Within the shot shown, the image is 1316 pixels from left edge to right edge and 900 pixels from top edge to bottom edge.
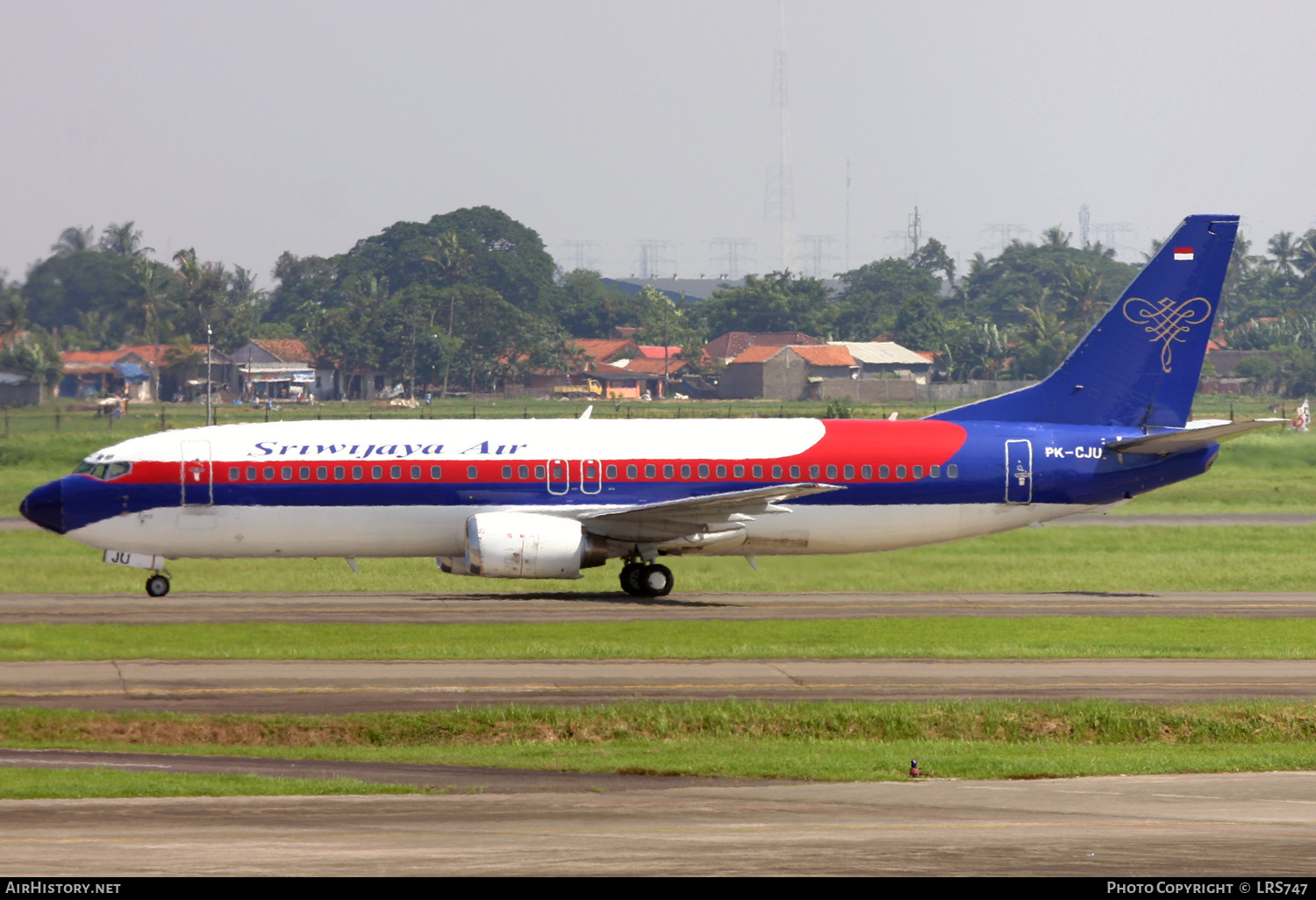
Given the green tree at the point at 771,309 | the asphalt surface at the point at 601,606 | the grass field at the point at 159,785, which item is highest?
the green tree at the point at 771,309

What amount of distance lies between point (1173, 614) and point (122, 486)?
2591cm

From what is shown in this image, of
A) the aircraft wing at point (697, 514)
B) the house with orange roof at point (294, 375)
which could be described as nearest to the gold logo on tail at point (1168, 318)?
the aircraft wing at point (697, 514)

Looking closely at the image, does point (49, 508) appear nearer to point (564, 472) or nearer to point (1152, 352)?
point (564, 472)

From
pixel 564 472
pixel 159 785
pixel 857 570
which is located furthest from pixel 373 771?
pixel 857 570

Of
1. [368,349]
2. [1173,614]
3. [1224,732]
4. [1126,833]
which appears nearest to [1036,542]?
[1173,614]

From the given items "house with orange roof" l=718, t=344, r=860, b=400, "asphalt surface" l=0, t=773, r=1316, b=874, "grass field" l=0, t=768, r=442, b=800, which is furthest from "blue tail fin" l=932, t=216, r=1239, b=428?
"house with orange roof" l=718, t=344, r=860, b=400

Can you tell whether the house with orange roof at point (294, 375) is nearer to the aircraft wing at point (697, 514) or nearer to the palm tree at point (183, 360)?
the palm tree at point (183, 360)

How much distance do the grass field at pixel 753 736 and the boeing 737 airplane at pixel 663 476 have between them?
13176 mm

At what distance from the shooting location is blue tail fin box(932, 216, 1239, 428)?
4288 cm

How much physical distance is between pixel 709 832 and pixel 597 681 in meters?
11.0

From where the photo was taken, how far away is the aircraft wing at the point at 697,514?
38.3 m

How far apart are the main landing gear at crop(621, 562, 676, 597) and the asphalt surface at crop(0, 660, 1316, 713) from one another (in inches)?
384

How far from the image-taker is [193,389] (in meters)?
154

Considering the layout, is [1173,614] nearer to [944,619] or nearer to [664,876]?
[944,619]
